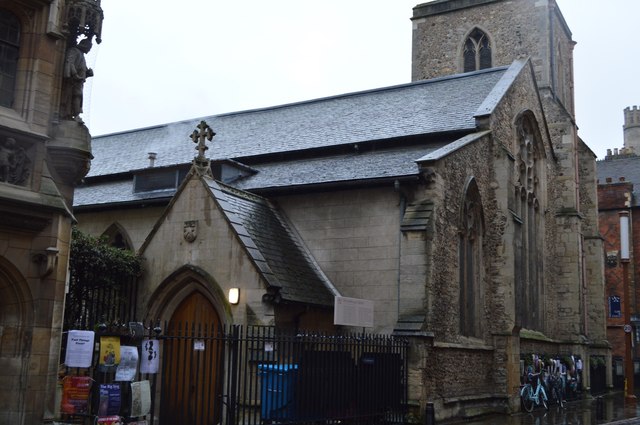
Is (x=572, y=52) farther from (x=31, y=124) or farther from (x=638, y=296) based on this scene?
(x=31, y=124)

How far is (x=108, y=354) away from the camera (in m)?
10.5

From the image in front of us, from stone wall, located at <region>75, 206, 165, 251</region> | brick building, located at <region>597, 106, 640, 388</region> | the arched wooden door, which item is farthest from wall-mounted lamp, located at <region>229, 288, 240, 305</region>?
brick building, located at <region>597, 106, 640, 388</region>

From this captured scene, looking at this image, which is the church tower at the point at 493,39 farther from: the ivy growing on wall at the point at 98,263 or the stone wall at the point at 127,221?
the ivy growing on wall at the point at 98,263

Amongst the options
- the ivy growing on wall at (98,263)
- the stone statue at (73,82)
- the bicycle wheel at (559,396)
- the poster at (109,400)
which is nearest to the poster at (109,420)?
the poster at (109,400)

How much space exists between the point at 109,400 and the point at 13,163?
3.89 meters

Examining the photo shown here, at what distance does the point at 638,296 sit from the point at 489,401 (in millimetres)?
30540

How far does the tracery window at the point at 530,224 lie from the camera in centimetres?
2523

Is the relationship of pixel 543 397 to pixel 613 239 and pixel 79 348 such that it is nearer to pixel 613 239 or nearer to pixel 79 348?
pixel 79 348

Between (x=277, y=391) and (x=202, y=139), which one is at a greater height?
(x=202, y=139)

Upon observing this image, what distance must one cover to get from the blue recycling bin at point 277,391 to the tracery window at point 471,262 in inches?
317

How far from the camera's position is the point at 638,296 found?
4709cm

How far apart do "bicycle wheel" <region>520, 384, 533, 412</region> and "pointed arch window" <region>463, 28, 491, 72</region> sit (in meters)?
17.8

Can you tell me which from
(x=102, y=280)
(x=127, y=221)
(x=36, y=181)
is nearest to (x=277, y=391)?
(x=36, y=181)

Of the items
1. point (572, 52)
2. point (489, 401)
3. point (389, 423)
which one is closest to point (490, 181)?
point (489, 401)
